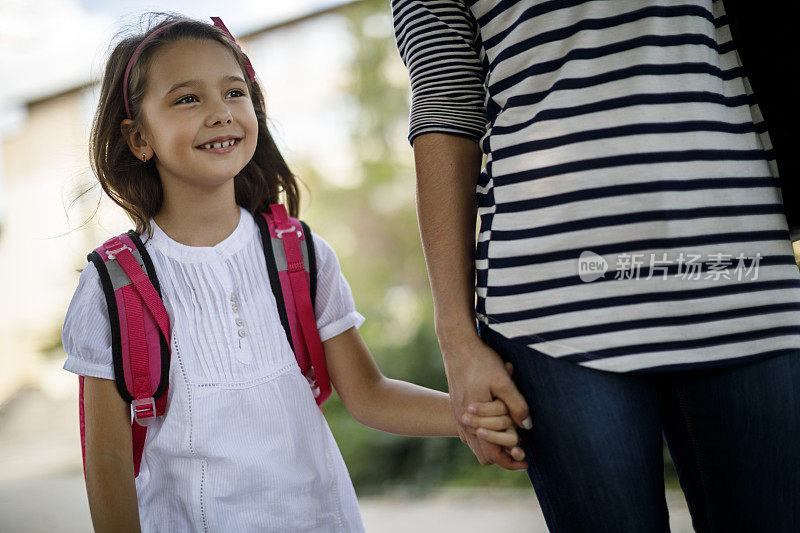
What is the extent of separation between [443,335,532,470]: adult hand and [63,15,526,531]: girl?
34 cm

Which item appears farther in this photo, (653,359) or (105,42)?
(105,42)

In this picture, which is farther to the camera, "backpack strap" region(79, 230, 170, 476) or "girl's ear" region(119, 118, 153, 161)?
"girl's ear" region(119, 118, 153, 161)

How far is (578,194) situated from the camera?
33.0 inches

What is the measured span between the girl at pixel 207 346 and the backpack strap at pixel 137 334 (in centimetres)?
2

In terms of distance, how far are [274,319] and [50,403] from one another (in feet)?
21.9

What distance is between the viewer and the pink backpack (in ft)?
4.07

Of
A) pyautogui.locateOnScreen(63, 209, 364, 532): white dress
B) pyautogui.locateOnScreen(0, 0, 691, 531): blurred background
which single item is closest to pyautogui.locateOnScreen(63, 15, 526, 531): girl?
pyautogui.locateOnScreen(63, 209, 364, 532): white dress

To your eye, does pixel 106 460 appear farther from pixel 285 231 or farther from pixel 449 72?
pixel 449 72

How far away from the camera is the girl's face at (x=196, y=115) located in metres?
1.31

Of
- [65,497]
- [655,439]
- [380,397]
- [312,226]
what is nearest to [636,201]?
[655,439]

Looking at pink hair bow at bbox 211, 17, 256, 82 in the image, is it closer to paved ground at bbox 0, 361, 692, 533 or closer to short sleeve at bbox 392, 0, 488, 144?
short sleeve at bbox 392, 0, 488, 144

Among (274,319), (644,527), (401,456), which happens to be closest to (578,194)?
(644,527)

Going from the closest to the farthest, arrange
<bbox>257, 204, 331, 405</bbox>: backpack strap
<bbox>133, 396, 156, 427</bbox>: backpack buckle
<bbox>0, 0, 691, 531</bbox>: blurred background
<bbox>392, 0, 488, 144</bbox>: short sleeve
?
<bbox>392, 0, 488, 144</bbox>: short sleeve < <bbox>133, 396, 156, 427</bbox>: backpack buckle < <bbox>257, 204, 331, 405</bbox>: backpack strap < <bbox>0, 0, 691, 531</bbox>: blurred background

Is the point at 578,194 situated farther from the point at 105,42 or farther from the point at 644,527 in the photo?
the point at 105,42
